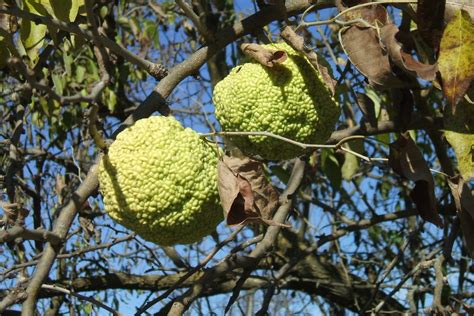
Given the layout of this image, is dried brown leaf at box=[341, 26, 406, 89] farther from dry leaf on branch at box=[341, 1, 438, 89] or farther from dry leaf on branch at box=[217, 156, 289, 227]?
dry leaf on branch at box=[217, 156, 289, 227]

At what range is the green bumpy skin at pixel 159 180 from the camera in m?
1.27

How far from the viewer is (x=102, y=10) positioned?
2.97m

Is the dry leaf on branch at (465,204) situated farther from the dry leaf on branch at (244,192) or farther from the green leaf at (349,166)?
the green leaf at (349,166)


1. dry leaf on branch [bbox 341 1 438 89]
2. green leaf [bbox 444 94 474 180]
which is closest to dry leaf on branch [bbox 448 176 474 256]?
green leaf [bbox 444 94 474 180]

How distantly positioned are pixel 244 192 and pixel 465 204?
0.44 m

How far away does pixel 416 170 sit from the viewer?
51.4 inches

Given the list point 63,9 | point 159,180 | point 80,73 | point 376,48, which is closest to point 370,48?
point 376,48

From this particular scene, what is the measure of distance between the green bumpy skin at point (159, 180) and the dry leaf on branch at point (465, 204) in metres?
0.48

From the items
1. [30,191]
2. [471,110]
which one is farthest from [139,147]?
[30,191]

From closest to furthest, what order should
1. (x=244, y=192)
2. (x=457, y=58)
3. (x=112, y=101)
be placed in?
1. (x=457, y=58)
2. (x=244, y=192)
3. (x=112, y=101)

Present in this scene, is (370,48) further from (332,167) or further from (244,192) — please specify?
(332,167)

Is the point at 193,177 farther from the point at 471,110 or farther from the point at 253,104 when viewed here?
the point at 471,110

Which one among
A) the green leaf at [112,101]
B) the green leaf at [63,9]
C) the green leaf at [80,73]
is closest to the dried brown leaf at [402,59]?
the green leaf at [63,9]

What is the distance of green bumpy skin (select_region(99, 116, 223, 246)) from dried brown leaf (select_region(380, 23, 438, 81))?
406mm
